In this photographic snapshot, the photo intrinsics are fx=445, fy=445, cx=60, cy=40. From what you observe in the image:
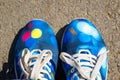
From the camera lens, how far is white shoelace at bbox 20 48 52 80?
187cm

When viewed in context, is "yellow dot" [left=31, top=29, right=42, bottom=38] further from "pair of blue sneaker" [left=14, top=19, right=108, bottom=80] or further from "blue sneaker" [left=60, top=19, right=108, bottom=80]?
"blue sneaker" [left=60, top=19, right=108, bottom=80]

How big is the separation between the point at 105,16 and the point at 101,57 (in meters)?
0.25

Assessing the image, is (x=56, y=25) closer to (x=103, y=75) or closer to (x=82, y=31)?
(x=82, y=31)

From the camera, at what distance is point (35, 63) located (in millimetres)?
1910

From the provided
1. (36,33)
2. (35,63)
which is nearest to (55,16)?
(36,33)

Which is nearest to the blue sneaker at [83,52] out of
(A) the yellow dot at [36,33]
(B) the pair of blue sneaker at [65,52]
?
(B) the pair of blue sneaker at [65,52]

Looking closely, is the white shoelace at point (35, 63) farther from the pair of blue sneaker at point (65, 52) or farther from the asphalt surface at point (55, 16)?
the asphalt surface at point (55, 16)

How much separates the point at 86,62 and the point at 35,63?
0.72ft

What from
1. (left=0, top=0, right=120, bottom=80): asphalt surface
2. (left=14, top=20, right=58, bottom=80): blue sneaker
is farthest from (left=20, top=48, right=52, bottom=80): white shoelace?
(left=0, top=0, right=120, bottom=80): asphalt surface

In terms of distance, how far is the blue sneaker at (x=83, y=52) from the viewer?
6.22ft

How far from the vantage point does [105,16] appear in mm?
2094

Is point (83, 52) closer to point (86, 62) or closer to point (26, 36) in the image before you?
point (86, 62)

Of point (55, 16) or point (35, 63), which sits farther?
point (55, 16)

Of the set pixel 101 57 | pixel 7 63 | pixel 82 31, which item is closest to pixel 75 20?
pixel 82 31
